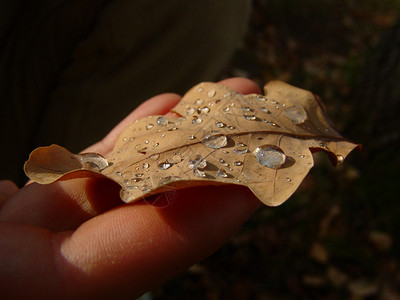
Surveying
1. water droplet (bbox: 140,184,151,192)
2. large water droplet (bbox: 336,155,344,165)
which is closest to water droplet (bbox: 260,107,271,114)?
large water droplet (bbox: 336,155,344,165)

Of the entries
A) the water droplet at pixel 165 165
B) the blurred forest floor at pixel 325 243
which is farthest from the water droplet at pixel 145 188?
the blurred forest floor at pixel 325 243

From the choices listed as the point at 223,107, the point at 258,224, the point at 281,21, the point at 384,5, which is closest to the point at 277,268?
the point at 258,224

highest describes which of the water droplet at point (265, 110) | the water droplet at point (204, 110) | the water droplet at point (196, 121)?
the water droplet at point (204, 110)

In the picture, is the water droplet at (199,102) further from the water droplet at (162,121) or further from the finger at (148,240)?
the finger at (148,240)

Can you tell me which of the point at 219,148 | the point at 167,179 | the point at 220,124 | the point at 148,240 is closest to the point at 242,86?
the point at 220,124

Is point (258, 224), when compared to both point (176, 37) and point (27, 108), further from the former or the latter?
point (27, 108)

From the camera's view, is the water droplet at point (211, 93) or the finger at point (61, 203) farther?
the water droplet at point (211, 93)
